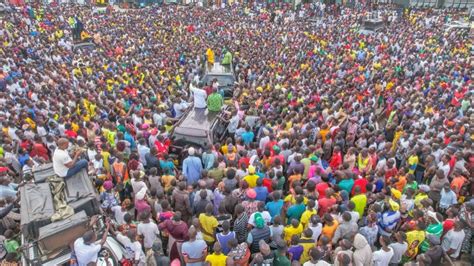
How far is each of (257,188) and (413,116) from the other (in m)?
6.09

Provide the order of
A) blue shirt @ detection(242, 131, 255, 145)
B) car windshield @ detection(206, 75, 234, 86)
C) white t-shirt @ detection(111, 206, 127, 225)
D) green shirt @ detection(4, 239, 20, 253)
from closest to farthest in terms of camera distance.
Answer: green shirt @ detection(4, 239, 20, 253), white t-shirt @ detection(111, 206, 127, 225), blue shirt @ detection(242, 131, 255, 145), car windshield @ detection(206, 75, 234, 86)

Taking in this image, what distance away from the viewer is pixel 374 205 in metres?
5.88

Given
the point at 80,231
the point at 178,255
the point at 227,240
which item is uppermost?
the point at 80,231

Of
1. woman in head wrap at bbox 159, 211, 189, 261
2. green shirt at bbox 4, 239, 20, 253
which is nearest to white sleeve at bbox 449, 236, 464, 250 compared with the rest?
woman in head wrap at bbox 159, 211, 189, 261

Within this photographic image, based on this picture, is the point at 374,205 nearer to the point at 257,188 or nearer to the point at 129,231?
the point at 257,188

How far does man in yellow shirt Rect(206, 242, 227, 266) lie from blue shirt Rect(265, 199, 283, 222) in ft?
4.66

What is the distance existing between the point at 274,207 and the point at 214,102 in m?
4.03

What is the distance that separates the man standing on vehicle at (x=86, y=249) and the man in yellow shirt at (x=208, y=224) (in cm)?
163

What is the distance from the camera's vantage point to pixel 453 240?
5789 millimetres

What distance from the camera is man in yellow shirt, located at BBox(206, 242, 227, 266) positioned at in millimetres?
4926

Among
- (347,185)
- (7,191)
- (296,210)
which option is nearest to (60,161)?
(7,191)

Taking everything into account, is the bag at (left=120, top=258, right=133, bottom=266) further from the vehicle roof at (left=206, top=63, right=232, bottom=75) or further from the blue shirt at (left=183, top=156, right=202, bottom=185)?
the vehicle roof at (left=206, top=63, right=232, bottom=75)

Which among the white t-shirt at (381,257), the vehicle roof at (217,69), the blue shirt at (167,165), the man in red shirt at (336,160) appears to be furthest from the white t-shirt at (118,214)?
the vehicle roof at (217,69)

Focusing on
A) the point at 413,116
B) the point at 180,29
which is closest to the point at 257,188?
the point at 413,116
